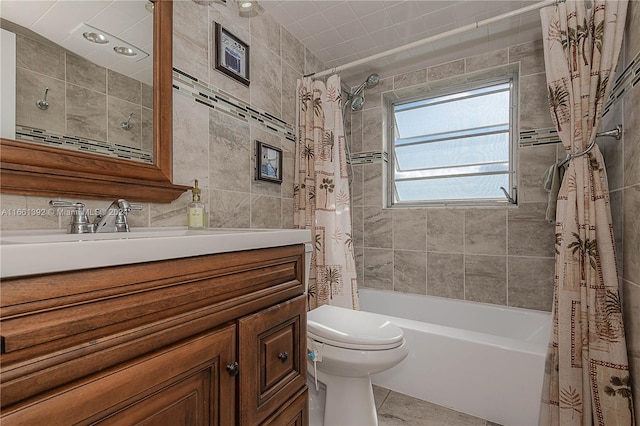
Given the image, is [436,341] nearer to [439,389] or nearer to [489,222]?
[439,389]

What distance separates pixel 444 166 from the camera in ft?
7.99

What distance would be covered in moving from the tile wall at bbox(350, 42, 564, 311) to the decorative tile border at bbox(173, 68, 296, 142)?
39.1 inches

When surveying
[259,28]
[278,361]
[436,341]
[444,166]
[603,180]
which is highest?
[259,28]

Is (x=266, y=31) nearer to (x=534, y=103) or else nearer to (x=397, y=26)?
(x=397, y=26)

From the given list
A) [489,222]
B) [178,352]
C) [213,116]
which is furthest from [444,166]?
[178,352]

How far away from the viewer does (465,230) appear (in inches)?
87.9

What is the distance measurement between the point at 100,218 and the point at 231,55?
1042mm

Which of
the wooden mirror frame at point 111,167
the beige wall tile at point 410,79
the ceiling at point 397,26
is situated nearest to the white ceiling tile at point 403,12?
the ceiling at point 397,26

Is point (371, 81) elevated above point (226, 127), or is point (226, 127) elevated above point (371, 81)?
point (371, 81)

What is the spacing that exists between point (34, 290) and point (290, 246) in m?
0.66

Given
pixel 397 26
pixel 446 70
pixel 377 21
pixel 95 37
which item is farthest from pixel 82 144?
pixel 446 70

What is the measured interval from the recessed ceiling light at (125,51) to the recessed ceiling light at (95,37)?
0.03m

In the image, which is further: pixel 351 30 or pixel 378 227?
pixel 378 227

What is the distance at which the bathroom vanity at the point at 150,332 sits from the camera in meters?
0.44
